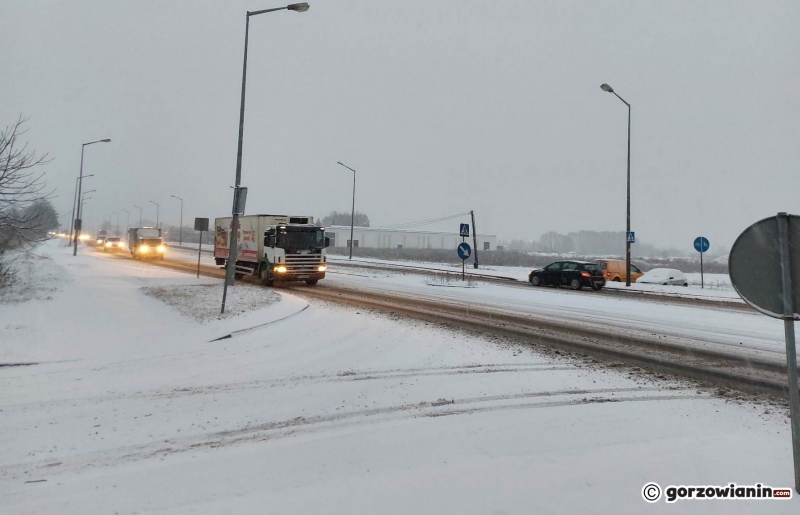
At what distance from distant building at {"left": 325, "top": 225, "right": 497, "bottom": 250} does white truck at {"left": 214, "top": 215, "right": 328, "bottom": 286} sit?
2896 inches

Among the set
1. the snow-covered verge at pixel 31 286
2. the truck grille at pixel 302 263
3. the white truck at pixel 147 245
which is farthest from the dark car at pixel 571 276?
the white truck at pixel 147 245

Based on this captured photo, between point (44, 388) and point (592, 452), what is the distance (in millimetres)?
7286

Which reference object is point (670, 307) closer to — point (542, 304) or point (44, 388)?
point (542, 304)

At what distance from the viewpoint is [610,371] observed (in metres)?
7.81

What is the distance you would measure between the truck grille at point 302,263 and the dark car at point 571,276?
40.2 feet

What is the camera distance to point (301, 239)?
20.4 meters

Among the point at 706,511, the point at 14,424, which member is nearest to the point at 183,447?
the point at 14,424

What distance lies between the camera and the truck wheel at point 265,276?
20.7 m

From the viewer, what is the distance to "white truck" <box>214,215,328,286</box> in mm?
19969
